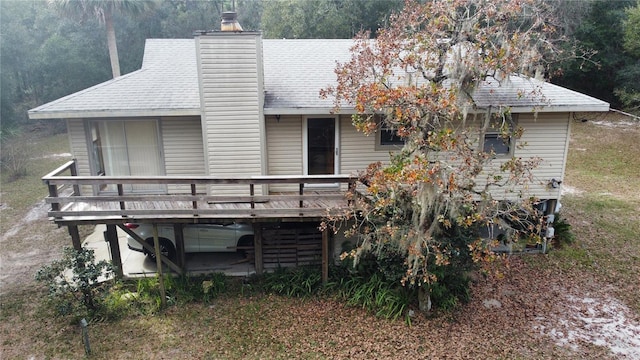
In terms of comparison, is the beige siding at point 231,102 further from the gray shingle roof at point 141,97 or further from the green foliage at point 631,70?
the green foliage at point 631,70

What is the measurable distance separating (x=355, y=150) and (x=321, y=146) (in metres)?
0.78

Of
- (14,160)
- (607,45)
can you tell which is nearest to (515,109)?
(14,160)

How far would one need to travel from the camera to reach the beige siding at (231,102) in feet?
29.2

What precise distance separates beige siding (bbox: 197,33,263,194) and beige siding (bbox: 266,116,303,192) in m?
0.46

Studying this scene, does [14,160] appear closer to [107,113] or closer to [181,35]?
[107,113]

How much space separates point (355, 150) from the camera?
9992 mm

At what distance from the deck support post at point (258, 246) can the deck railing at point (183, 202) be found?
51 centimetres

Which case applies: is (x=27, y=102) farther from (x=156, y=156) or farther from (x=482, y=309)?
(x=482, y=309)

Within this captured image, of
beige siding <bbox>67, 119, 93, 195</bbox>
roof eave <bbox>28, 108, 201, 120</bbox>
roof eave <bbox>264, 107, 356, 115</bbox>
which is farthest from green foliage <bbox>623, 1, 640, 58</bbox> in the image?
beige siding <bbox>67, 119, 93, 195</bbox>

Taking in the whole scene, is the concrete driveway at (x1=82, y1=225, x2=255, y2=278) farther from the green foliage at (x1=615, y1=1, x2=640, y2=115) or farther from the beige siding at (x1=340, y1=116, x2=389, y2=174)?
the green foliage at (x1=615, y1=1, x2=640, y2=115)

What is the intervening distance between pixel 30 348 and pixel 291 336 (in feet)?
15.1

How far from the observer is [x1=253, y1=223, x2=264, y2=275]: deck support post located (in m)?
9.52

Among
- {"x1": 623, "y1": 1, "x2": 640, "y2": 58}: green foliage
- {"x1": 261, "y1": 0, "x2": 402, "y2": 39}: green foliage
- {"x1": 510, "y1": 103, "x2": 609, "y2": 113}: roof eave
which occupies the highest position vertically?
{"x1": 261, "y1": 0, "x2": 402, "y2": 39}: green foliage

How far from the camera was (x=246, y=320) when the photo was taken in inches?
334
